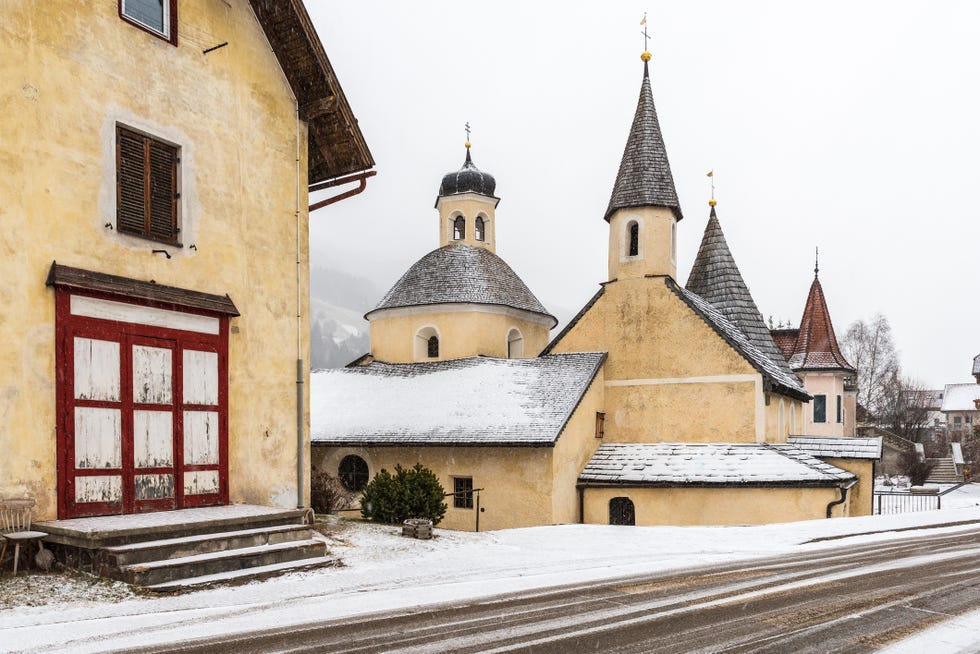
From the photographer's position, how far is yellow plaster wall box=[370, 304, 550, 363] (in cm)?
2758

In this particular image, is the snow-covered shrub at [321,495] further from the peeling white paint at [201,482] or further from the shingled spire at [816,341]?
the shingled spire at [816,341]

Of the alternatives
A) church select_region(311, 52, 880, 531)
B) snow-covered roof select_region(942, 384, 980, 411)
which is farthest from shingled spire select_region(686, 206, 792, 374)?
snow-covered roof select_region(942, 384, 980, 411)

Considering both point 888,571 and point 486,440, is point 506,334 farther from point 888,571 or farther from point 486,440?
point 888,571

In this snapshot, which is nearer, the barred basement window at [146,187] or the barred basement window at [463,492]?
the barred basement window at [146,187]

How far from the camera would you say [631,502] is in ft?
70.9

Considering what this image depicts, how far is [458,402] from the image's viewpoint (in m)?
23.1

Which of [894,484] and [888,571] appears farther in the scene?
[894,484]

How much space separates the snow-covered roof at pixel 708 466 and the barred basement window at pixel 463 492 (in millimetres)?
3182

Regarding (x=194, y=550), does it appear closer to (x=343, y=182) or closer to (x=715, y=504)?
(x=343, y=182)

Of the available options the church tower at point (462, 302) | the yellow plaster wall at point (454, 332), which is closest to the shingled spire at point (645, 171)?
the church tower at point (462, 302)

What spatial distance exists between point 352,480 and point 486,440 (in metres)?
5.31

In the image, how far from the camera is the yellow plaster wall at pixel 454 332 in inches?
1086

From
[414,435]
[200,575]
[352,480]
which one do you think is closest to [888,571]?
[200,575]

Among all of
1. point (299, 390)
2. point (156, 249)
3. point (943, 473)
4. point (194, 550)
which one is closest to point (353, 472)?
point (299, 390)
